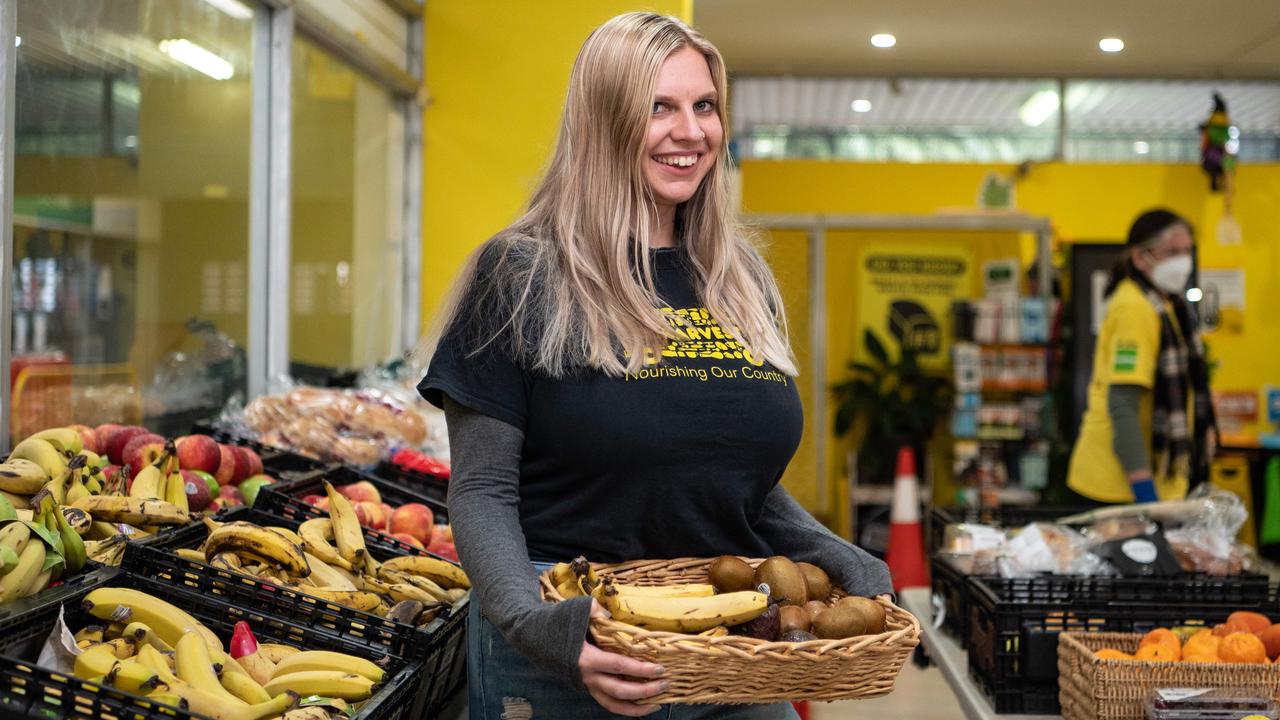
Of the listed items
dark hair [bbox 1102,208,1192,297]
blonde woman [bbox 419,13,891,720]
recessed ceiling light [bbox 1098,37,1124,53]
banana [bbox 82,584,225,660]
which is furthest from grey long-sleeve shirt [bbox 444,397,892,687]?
recessed ceiling light [bbox 1098,37,1124,53]

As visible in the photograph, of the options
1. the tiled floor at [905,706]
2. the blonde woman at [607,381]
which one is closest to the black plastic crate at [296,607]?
the blonde woman at [607,381]

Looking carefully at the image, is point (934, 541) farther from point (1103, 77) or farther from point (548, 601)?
point (1103, 77)

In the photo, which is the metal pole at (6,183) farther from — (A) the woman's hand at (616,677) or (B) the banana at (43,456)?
(A) the woman's hand at (616,677)

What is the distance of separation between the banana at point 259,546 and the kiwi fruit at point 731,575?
994mm

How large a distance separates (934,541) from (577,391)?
7.59ft

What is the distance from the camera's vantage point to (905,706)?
16.1 ft

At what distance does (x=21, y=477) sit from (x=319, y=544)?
552 mm

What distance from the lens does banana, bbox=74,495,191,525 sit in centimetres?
227

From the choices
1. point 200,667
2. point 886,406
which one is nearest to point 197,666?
point 200,667

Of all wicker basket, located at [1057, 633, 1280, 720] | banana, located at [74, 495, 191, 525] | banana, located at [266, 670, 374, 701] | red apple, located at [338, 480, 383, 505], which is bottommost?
wicker basket, located at [1057, 633, 1280, 720]

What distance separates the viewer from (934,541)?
3.60 metres

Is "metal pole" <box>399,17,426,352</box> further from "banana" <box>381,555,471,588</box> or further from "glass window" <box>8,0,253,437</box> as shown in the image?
"banana" <box>381,555,471,588</box>

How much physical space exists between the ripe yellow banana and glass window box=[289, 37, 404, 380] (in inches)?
91.9

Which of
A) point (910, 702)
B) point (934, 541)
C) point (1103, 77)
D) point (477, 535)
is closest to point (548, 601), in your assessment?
point (477, 535)
